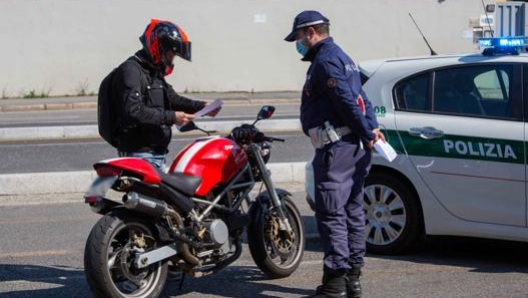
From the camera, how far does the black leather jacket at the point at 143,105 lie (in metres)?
Answer: 5.68

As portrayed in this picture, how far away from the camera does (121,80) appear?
5.75 metres

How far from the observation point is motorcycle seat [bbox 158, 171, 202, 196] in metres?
5.40

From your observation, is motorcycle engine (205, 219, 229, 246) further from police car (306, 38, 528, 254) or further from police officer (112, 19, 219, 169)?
Result: police car (306, 38, 528, 254)

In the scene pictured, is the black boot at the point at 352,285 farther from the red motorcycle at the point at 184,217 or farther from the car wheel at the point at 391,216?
the car wheel at the point at 391,216

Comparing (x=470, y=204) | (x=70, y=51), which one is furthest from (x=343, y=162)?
(x=70, y=51)

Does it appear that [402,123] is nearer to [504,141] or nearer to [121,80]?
[504,141]

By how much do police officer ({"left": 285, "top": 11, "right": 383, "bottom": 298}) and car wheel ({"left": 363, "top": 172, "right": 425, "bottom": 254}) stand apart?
132 cm

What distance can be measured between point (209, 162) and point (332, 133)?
82cm

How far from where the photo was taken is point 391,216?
6.86 meters

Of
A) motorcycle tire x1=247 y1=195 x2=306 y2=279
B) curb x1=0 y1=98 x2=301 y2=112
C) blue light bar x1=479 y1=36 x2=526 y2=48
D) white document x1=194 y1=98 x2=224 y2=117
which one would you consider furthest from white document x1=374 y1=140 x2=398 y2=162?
curb x1=0 y1=98 x2=301 y2=112

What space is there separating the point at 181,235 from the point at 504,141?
245cm

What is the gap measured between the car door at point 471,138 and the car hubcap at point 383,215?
1.06ft

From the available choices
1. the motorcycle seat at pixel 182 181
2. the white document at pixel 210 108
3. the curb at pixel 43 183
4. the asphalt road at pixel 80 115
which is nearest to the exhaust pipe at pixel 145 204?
the motorcycle seat at pixel 182 181

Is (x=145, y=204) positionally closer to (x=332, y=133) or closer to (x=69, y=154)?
(x=332, y=133)
